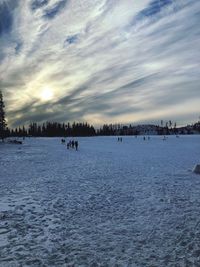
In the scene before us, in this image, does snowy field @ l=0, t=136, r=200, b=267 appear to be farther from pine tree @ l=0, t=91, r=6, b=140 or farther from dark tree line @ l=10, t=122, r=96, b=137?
dark tree line @ l=10, t=122, r=96, b=137

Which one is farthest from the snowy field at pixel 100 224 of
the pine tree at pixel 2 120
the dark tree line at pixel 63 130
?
the dark tree line at pixel 63 130

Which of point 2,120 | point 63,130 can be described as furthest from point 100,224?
point 63,130

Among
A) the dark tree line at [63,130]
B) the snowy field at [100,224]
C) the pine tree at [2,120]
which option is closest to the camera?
the snowy field at [100,224]

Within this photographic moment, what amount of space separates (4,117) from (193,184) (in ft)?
246

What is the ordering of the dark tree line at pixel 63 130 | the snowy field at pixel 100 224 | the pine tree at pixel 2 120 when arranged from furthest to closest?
the dark tree line at pixel 63 130, the pine tree at pixel 2 120, the snowy field at pixel 100 224

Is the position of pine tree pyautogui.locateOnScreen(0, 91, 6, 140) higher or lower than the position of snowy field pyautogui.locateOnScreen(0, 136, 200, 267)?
higher

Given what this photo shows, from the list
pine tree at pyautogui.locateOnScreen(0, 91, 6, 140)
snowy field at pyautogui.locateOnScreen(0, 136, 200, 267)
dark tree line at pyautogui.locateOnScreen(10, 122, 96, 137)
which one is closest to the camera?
snowy field at pyautogui.locateOnScreen(0, 136, 200, 267)

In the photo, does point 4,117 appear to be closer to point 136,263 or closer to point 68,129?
point 136,263

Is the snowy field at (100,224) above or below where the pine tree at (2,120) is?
below

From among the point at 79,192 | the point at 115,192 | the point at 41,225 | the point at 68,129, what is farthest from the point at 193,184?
the point at 68,129

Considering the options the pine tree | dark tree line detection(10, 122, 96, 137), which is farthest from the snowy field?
dark tree line detection(10, 122, 96, 137)

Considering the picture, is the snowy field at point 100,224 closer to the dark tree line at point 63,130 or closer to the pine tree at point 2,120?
the pine tree at point 2,120

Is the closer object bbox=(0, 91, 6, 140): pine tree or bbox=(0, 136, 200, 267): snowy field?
bbox=(0, 136, 200, 267): snowy field

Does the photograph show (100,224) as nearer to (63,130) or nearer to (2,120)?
(2,120)
